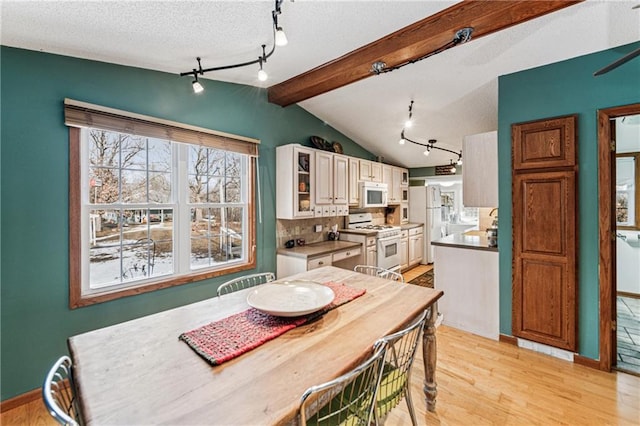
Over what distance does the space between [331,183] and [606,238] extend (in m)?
2.90

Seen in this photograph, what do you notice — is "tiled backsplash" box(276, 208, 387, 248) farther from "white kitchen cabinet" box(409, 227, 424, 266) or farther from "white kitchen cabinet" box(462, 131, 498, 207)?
"white kitchen cabinet" box(462, 131, 498, 207)

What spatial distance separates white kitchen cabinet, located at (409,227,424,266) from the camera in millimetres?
5668

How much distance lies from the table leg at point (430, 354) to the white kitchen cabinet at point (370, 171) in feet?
10.3

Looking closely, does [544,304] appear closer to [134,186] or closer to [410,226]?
[410,226]

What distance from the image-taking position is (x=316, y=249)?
12.1ft

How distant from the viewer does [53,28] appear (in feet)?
5.69

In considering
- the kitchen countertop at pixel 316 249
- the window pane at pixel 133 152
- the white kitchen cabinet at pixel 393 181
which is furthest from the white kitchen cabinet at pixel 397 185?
the window pane at pixel 133 152

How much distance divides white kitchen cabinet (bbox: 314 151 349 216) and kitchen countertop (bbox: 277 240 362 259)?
0.46 metres

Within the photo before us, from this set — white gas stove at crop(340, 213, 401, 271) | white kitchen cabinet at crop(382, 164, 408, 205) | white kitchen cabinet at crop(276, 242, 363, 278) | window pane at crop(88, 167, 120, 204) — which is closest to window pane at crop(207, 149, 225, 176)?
window pane at crop(88, 167, 120, 204)

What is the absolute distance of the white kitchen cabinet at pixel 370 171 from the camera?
474cm

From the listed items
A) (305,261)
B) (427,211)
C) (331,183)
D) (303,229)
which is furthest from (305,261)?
(427,211)

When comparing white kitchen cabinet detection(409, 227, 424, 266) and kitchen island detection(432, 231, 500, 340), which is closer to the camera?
kitchen island detection(432, 231, 500, 340)

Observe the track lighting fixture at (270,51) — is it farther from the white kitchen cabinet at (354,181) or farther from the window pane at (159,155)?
the white kitchen cabinet at (354,181)

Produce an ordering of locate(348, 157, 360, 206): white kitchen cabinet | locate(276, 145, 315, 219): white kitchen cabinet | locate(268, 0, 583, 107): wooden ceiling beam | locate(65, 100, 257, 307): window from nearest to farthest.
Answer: locate(268, 0, 583, 107): wooden ceiling beam → locate(65, 100, 257, 307): window → locate(276, 145, 315, 219): white kitchen cabinet → locate(348, 157, 360, 206): white kitchen cabinet
